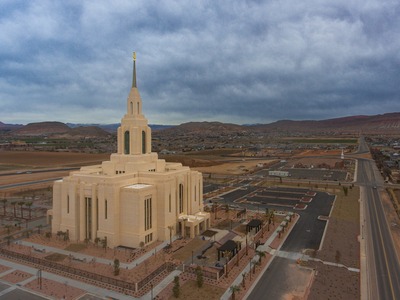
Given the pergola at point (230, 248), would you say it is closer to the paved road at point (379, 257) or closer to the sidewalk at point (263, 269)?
the sidewalk at point (263, 269)

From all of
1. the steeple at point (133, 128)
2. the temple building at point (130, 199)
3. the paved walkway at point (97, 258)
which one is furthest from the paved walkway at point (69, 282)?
the steeple at point (133, 128)

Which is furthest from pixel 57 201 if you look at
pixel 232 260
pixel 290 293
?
pixel 290 293

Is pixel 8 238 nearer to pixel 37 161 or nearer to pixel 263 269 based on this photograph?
pixel 263 269

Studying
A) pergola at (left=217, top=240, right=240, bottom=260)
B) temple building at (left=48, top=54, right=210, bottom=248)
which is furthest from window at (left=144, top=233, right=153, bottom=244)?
pergola at (left=217, top=240, right=240, bottom=260)

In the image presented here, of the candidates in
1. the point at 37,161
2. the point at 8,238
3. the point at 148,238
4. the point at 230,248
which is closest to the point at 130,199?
the point at 148,238

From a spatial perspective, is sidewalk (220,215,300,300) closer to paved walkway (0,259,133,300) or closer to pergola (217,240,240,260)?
pergola (217,240,240,260)
